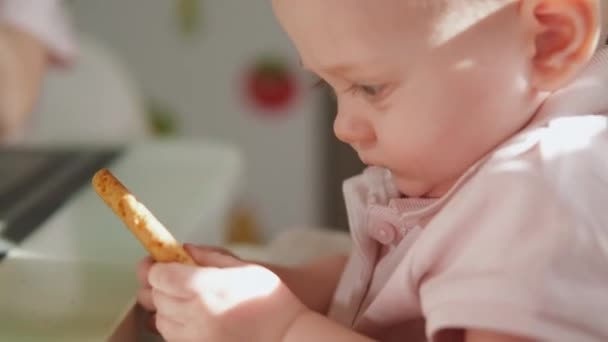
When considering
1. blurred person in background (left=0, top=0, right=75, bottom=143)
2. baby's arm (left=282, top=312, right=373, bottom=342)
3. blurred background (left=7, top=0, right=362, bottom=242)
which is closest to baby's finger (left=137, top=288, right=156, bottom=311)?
baby's arm (left=282, top=312, right=373, bottom=342)

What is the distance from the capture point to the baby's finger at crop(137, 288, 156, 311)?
0.48m

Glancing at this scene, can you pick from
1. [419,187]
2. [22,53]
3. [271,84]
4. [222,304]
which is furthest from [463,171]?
[271,84]

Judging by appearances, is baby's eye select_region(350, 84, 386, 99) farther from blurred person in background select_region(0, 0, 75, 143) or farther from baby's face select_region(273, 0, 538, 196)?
blurred person in background select_region(0, 0, 75, 143)

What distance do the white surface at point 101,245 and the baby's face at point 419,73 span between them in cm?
18

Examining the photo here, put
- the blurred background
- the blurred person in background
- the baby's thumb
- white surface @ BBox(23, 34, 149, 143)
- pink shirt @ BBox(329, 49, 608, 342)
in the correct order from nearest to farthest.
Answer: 1. pink shirt @ BBox(329, 49, 608, 342)
2. the baby's thumb
3. the blurred person in background
4. white surface @ BBox(23, 34, 149, 143)
5. the blurred background

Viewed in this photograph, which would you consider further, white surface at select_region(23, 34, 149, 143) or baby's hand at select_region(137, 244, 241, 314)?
white surface at select_region(23, 34, 149, 143)

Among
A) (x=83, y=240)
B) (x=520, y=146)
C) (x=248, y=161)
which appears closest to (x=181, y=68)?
(x=248, y=161)

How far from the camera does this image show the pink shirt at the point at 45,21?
2.89 feet

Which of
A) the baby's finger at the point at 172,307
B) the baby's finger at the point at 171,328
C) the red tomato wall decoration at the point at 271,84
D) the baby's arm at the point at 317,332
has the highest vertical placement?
the baby's finger at the point at 172,307

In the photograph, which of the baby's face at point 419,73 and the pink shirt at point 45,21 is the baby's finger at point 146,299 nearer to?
the baby's face at point 419,73

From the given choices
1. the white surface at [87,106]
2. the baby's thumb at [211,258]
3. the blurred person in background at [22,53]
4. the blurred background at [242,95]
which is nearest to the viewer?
the baby's thumb at [211,258]

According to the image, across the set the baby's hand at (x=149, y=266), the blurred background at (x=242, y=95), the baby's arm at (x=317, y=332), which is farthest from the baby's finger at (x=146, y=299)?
the blurred background at (x=242, y=95)

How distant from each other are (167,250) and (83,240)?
0.18m

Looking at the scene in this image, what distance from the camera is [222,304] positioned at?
1.37 feet
